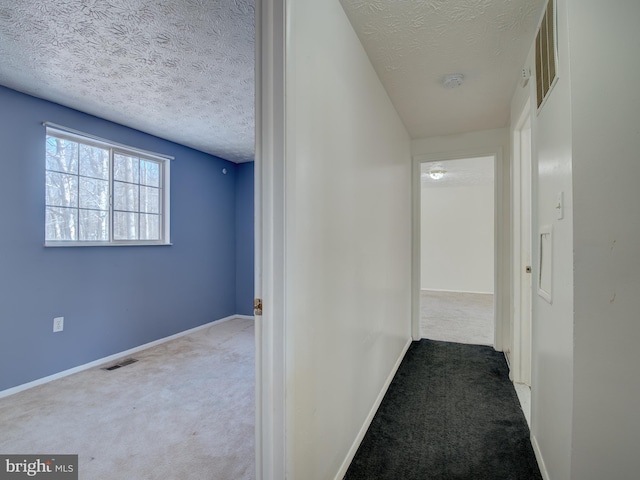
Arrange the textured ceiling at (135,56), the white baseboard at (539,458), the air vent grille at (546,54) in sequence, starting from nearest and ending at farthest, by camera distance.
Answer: the air vent grille at (546,54)
the white baseboard at (539,458)
the textured ceiling at (135,56)

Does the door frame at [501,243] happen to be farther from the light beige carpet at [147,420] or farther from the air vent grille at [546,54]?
the light beige carpet at [147,420]

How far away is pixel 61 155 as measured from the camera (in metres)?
2.88

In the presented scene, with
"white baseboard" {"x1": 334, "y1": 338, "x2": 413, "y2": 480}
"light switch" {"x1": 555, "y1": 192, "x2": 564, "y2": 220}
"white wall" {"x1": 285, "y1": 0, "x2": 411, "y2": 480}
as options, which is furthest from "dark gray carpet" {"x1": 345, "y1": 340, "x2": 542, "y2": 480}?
"light switch" {"x1": 555, "y1": 192, "x2": 564, "y2": 220}

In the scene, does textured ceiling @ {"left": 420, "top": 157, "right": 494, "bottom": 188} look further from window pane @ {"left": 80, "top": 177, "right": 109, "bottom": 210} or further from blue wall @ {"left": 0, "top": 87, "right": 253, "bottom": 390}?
window pane @ {"left": 80, "top": 177, "right": 109, "bottom": 210}

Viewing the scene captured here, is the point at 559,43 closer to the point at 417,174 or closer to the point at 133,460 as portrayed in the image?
the point at 417,174

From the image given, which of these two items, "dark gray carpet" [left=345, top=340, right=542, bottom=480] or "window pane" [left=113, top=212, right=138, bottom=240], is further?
"window pane" [left=113, top=212, right=138, bottom=240]

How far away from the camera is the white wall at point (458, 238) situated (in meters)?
6.82

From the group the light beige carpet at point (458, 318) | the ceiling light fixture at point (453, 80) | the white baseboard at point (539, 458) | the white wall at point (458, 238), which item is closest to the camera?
the white baseboard at point (539, 458)

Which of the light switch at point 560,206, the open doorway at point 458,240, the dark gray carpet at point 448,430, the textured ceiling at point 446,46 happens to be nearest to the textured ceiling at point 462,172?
the open doorway at point 458,240

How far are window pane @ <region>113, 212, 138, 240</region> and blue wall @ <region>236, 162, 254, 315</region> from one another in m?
1.60

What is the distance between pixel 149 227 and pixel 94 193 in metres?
0.70

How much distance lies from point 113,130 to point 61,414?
8.61 ft

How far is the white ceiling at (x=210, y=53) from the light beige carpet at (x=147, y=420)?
244 cm

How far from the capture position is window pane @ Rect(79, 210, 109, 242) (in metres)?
3.04
